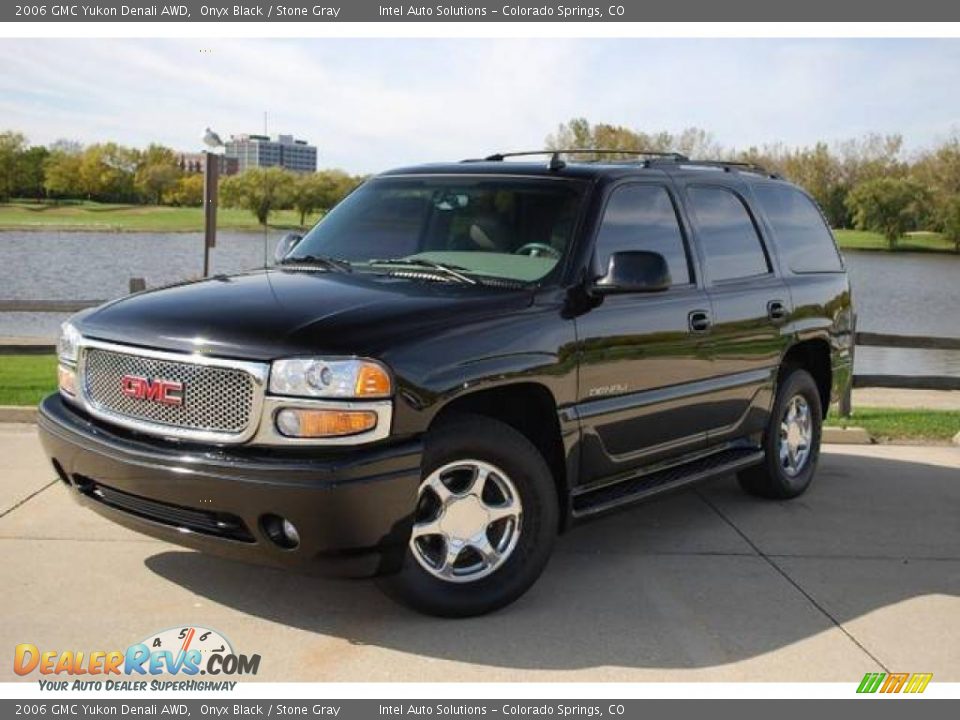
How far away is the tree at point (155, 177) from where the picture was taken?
2739 centimetres

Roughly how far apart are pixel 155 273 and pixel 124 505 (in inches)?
593

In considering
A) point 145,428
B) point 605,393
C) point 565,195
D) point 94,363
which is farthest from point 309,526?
point 565,195

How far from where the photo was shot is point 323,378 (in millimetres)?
3762

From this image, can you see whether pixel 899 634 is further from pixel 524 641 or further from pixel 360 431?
pixel 360 431

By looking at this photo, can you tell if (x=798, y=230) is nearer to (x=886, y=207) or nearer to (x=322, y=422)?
(x=322, y=422)

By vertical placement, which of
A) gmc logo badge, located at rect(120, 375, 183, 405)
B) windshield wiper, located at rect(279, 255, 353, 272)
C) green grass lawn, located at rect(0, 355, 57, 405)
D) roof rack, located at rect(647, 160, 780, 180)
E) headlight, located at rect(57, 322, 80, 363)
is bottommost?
green grass lawn, located at rect(0, 355, 57, 405)

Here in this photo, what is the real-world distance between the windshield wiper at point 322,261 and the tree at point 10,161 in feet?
72.6

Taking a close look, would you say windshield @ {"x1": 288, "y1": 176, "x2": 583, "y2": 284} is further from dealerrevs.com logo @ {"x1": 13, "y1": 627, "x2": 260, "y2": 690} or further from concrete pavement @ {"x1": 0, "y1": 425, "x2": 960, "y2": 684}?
dealerrevs.com logo @ {"x1": 13, "y1": 627, "x2": 260, "y2": 690}

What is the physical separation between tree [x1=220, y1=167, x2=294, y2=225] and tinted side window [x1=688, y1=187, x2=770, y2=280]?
575cm

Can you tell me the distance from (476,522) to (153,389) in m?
1.39

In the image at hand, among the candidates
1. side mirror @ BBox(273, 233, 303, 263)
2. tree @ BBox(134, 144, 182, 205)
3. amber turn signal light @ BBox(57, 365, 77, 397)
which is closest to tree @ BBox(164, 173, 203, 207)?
tree @ BBox(134, 144, 182, 205)

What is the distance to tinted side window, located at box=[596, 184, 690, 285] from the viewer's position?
5.00 metres

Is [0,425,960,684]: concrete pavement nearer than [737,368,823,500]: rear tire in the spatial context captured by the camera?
Yes

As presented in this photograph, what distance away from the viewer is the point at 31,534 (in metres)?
5.29
